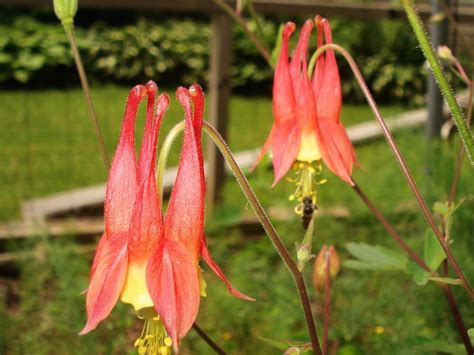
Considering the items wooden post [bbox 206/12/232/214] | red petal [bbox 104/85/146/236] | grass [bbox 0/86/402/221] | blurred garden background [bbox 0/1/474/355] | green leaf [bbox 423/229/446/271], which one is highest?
red petal [bbox 104/85/146/236]

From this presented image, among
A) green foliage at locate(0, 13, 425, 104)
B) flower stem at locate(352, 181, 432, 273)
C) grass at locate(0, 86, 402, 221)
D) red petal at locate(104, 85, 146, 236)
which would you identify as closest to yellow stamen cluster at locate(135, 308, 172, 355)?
red petal at locate(104, 85, 146, 236)

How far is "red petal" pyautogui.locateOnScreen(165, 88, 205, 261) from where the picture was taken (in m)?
0.93

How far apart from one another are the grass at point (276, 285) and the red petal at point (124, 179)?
0.72 m

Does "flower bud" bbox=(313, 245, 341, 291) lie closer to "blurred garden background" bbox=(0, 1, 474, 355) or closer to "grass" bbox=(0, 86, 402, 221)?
"blurred garden background" bbox=(0, 1, 474, 355)

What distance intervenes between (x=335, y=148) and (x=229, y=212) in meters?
2.39

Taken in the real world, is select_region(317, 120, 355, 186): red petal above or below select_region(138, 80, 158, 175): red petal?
below

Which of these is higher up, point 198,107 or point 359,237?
point 198,107

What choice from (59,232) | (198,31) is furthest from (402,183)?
(198,31)

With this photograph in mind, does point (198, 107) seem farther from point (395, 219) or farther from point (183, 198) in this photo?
point (395, 219)

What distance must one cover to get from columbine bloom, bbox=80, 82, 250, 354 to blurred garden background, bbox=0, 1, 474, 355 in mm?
427

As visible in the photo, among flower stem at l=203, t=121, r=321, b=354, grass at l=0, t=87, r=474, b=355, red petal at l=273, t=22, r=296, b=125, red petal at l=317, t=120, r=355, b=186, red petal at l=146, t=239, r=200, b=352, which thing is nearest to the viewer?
red petal at l=146, t=239, r=200, b=352

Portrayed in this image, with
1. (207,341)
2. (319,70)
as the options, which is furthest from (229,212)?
(207,341)

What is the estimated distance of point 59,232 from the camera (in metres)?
3.81

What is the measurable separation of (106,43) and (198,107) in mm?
5038
